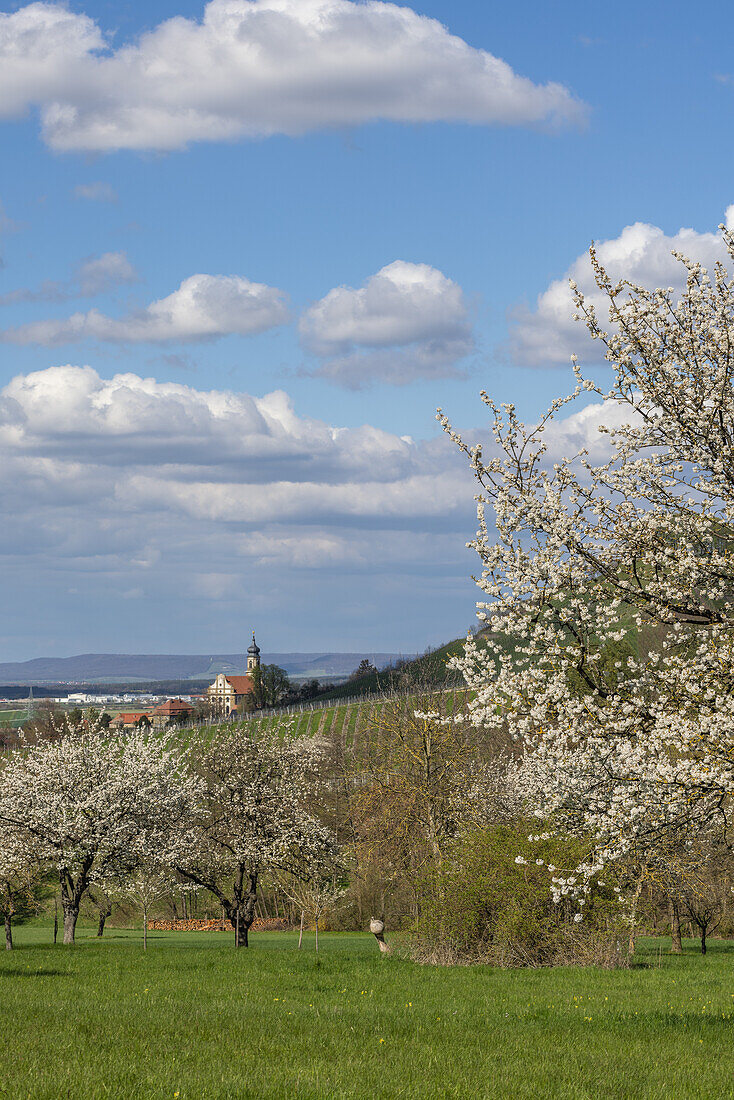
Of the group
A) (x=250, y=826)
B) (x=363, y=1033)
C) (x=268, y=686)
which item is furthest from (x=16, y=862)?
(x=268, y=686)

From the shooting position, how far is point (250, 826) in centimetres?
3653

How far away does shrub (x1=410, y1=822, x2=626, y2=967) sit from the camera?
2361 cm

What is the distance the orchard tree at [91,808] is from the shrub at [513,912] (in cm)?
1538

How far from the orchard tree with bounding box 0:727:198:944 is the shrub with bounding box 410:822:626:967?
15380 mm

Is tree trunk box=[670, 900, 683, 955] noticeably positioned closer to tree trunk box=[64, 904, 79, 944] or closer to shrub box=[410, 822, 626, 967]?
shrub box=[410, 822, 626, 967]

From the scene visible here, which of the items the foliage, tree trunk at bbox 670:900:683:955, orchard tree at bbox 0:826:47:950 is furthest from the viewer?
the foliage

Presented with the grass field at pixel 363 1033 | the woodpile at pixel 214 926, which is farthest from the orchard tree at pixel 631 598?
the woodpile at pixel 214 926

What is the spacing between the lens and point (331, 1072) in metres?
9.27

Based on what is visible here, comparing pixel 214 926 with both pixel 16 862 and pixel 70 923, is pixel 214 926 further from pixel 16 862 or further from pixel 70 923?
pixel 70 923

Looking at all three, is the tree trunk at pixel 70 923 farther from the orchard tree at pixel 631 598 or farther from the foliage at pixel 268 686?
the foliage at pixel 268 686

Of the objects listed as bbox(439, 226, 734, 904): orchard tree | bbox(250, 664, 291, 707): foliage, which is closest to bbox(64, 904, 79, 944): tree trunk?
bbox(439, 226, 734, 904): orchard tree

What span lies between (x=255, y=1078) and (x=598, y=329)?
9422mm

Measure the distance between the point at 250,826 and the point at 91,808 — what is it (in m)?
6.94

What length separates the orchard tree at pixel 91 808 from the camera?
37.0m
